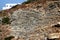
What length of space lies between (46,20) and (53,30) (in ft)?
12.9

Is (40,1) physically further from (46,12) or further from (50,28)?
(50,28)

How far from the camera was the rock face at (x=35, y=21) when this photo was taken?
84.0 ft

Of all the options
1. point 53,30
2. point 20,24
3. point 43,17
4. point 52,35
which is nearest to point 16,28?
point 20,24

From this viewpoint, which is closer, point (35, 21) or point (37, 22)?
point (37, 22)

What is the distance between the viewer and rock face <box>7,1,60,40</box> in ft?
84.0

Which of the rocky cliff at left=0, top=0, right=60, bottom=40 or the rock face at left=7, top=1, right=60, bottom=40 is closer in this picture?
the rocky cliff at left=0, top=0, right=60, bottom=40

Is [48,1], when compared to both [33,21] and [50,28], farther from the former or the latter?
[50,28]

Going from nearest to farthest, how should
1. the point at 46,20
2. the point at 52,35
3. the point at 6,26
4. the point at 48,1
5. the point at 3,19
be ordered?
the point at 52,35 → the point at 46,20 → the point at 6,26 → the point at 3,19 → the point at 48,1

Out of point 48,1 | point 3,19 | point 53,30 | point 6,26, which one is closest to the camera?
point 53,30

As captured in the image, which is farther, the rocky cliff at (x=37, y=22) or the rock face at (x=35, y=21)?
the rock face at (x=35, y=21)

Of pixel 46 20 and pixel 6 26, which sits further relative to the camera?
pixel 6 26

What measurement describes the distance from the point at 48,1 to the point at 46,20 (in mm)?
7007

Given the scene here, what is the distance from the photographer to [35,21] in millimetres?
29625

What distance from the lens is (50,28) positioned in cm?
2580
